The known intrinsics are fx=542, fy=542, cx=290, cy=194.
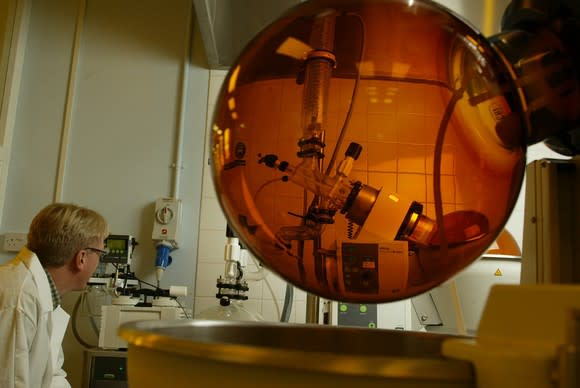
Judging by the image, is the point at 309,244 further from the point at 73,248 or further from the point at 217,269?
the point at 217,269

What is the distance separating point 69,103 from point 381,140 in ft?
7.96

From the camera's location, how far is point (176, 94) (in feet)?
8.80

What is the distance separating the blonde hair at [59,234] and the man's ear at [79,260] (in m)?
0.02

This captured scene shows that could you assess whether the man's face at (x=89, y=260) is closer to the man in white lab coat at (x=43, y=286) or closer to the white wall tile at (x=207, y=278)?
the man in white lab coat at (x=43, y=286)

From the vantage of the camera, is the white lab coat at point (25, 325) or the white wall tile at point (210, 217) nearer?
the white lab coat at point (25, 325)

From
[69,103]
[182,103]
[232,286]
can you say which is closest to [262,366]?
[232,286]

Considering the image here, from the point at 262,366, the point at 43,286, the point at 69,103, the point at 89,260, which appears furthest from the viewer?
the point at 69,103

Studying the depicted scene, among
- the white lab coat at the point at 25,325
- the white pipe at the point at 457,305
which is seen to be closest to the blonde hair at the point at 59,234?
the white lab coat at the point at 25,325

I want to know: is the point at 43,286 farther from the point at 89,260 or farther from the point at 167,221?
the point at 167,221

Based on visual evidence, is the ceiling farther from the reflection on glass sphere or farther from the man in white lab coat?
the reflection on glass sphere

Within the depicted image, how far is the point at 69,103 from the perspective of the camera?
2.64 meters

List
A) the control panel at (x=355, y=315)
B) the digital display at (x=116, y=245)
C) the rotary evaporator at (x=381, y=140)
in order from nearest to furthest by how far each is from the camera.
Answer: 1. the rotary evaporator at (x=381, y=140)
2. the control panel at (x=355, y=315)
3. the digital display at (x=116, y=245)

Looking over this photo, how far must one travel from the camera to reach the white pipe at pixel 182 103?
8.43ft

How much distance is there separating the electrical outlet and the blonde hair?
0.84 m
